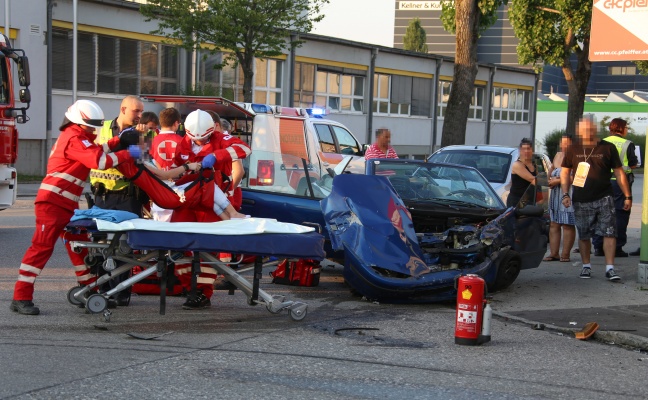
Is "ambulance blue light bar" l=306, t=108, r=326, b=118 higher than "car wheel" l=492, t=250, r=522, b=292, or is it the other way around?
"ambulance blue light bar" l=306, t=108, r=326, b=118

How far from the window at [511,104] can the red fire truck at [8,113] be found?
40.6 meters

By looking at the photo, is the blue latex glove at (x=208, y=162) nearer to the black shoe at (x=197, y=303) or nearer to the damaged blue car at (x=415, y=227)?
the black shoe at (x=197, y=303)

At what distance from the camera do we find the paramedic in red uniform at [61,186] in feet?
24.6

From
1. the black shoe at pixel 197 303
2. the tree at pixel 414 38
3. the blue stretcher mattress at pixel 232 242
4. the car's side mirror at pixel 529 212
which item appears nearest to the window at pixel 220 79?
the car's side mirror at pixel 529 212

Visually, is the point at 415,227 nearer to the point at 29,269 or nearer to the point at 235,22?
the point at 29,269

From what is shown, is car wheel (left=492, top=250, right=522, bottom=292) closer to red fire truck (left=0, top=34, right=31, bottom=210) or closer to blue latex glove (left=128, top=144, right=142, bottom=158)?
blue latex glove (left=128, top=144, right=142, bottom=158)

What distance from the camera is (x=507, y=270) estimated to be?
9.68 meters

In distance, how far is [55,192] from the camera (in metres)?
7.52

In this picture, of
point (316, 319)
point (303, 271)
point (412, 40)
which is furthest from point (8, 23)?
point (412, 40)

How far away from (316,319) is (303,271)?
1863mm

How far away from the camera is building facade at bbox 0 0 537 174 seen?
27594 millimetres

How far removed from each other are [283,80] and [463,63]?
1401cm

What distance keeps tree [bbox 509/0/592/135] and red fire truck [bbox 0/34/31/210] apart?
59.9 ft

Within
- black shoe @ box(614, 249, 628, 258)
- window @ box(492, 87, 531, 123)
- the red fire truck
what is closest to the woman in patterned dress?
black shoe @ box(614, 249, 628, 258)
